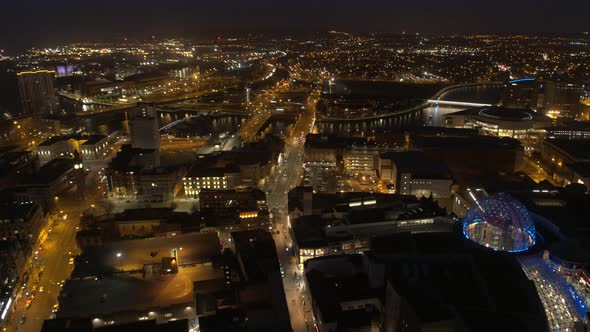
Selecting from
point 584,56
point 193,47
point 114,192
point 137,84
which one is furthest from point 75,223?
Result: point 193,47

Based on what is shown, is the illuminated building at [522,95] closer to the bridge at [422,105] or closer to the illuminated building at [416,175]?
the bridge at [422,105]

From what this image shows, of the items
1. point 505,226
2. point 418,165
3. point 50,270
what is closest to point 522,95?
point 418,165

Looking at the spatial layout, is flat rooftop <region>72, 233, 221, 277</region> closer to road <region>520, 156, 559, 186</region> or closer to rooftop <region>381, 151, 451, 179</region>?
rooftop <region>381, 151, 451, 179</region>

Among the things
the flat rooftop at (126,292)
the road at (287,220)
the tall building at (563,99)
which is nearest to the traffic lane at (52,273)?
the flat rooftop at (126,292)

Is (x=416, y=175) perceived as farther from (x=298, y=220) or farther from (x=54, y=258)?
(x=54, y=258)

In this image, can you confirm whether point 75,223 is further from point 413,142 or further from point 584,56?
point 584,56

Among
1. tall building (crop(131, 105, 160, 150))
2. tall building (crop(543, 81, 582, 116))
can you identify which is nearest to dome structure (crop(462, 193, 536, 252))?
tall building (crop(131, 105, 160, 150))
